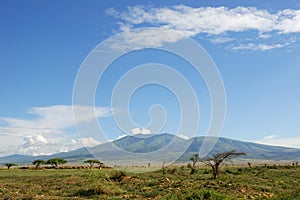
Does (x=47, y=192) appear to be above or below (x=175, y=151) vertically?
below

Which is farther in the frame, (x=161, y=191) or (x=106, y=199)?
(x=161, y=191)

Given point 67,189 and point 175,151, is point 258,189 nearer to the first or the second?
point 67,189

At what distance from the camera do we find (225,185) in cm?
2839

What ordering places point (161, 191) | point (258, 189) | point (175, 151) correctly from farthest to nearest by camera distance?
1. point (175, 151)
2. point (258, 189)
3. point (161, 191)

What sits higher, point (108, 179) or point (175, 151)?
point (175, 151)

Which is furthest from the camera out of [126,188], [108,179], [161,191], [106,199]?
[108,179]

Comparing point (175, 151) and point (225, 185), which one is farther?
point (175, 151)

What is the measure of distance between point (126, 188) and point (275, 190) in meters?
10.7

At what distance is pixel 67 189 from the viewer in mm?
29188

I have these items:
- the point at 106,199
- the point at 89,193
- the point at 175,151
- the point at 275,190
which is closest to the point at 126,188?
the point at 89,193

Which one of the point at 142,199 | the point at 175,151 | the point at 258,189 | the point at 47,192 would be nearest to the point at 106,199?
the point at 142,199

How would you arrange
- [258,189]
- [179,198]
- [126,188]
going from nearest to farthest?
[179,198]
[258,189]
[126,188]

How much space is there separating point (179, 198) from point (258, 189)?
8518 millimetres

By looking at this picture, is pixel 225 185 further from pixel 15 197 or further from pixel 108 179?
pixel 15 197
